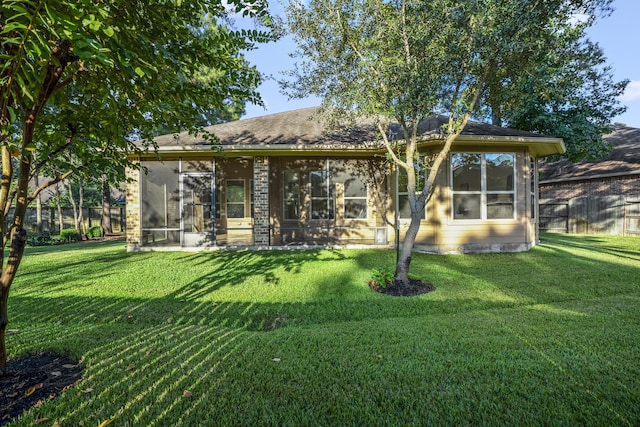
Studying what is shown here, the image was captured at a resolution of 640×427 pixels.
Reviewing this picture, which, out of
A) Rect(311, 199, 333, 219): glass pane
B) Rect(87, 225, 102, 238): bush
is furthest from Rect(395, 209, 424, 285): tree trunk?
Rect(87, 225, 102, 238): bush

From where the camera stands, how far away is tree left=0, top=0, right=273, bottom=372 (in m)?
1.85

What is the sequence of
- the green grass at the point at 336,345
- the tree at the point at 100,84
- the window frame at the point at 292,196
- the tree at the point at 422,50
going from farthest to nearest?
the window frame at the point at 292,196
the tree at the point at 422,50
the green grass at the point at 336,345
the tree at the point at 100,84

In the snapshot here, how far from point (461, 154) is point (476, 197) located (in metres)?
1.33

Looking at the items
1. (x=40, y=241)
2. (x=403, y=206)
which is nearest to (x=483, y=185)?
(x=403, y=206)

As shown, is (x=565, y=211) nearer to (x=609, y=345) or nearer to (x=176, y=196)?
(x=609, y=345)

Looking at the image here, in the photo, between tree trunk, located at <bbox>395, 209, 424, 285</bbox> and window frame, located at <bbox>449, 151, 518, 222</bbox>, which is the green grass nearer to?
tree trunk, located at <bbox>395, 209, 424, 285</bbox>

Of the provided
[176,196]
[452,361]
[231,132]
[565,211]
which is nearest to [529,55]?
[452,361]

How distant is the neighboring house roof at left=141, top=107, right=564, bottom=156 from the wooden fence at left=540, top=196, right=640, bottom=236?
7423 millimetres

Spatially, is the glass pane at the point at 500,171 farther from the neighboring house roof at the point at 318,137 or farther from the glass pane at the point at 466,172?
the neighboring house roof at the point at 318,137

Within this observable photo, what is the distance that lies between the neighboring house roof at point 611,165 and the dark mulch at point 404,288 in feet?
50.3

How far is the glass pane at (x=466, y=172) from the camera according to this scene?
873cm

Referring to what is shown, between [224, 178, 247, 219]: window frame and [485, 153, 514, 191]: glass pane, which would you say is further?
[224, 178, 247, 219]: window frame

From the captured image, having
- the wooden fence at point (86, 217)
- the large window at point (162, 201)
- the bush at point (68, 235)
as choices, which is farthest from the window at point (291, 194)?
the wooden fence at point (86, 217)

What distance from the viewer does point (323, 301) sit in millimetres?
4973
